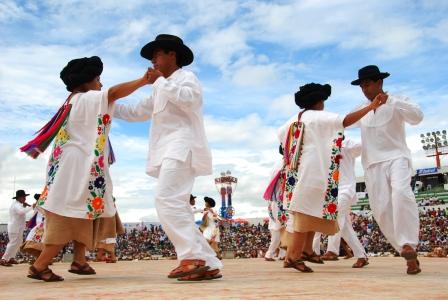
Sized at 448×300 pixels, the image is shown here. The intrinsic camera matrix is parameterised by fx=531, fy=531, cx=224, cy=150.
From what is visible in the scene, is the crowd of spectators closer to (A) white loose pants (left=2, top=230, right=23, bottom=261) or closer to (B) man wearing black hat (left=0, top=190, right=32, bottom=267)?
(B) man wearing black hat (left=0, top=190, right=32, bottom=267)

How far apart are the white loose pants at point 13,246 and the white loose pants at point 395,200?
8.59 m

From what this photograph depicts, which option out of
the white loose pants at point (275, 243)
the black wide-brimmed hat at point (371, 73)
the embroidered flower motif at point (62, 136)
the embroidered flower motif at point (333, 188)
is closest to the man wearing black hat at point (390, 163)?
the black wide-brimmed hat at point (371, 73)

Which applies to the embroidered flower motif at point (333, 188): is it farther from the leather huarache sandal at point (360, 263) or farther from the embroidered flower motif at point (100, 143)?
the embroidered flower motif at point (100, 143)

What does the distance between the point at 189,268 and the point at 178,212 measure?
1.45 ft

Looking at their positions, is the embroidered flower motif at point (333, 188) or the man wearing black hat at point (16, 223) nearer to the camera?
the embroidered flower motif at point (333, 188)

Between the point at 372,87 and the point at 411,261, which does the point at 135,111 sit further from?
the point at 411,261

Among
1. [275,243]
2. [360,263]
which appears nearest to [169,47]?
[360,263]

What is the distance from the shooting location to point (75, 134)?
15.8ft

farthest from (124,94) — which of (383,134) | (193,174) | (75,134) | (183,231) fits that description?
(383,134)

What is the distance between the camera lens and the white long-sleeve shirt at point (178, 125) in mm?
4328

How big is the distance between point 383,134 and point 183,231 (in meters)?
2.69

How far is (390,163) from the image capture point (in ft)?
18.4

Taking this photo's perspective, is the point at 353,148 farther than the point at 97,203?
Yes

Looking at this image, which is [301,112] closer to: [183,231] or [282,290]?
[183,231]
